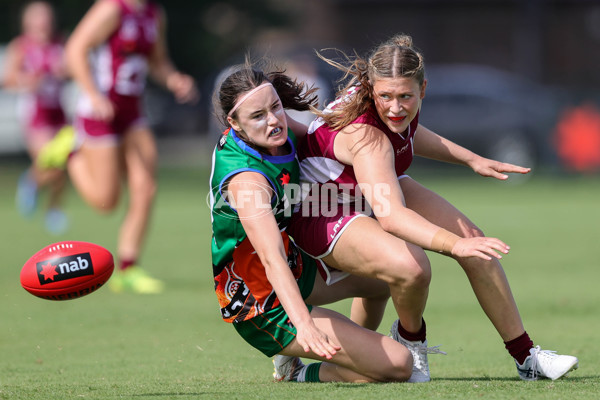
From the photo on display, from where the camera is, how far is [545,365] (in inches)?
176

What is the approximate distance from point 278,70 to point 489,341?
6.80 ft

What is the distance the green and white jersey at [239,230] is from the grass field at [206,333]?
391mm

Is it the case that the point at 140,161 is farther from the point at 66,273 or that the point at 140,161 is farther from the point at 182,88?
the point at 66,273

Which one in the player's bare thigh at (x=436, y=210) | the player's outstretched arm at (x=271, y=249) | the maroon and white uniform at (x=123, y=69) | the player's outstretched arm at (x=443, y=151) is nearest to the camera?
the player's outstretched arm at (x=271, y=249)

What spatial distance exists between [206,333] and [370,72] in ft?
7.11

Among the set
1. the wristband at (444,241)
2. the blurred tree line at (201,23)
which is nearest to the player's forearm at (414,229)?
the wristband at (444,241)

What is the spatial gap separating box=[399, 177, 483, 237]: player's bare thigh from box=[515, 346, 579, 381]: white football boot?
2.03ft

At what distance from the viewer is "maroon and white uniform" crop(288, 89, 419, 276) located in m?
4.61

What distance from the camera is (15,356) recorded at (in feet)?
17.4

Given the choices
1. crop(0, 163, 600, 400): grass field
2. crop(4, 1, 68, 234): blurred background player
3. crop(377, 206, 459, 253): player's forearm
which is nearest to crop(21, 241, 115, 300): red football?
crop(0, 163, 600, 400): grass field

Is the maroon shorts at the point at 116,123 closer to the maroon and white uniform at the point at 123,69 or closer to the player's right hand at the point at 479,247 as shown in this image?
the maroon and white uniform at the point at 123,69

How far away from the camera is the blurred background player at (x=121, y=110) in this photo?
25.2 ft

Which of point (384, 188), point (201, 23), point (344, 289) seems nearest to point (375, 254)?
point (384, 188)

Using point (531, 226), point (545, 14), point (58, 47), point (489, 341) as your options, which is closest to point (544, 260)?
point (531, 226)
